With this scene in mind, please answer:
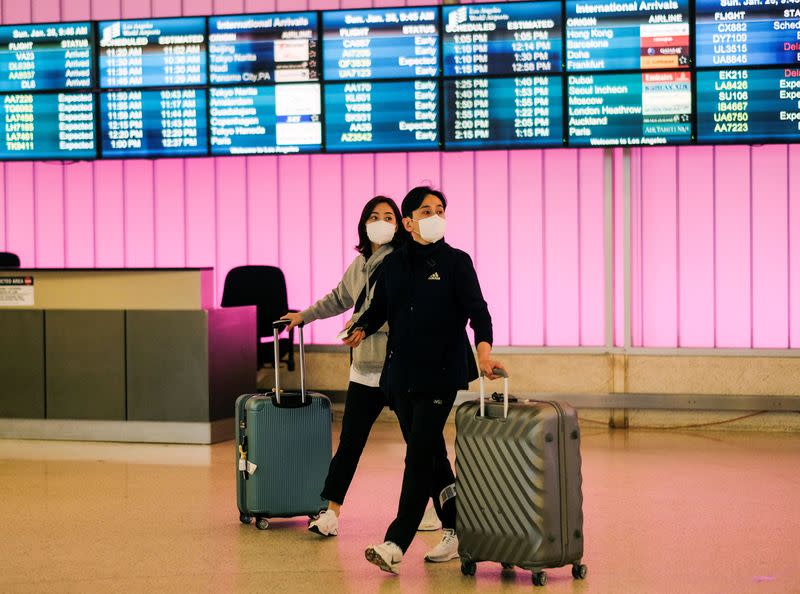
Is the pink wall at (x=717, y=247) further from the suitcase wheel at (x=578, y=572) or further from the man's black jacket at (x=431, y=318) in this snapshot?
the suitcase wheel at (x=578, y=572)

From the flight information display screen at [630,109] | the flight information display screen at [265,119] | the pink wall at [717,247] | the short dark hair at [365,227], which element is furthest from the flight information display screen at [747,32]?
the short dark hair at [365,227]

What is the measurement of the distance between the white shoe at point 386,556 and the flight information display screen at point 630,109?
4.41 metres

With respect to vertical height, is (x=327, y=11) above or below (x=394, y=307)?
above

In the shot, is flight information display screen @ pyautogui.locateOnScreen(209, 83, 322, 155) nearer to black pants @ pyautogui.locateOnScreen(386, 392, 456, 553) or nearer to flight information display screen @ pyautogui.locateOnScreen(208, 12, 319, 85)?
flight information display screen @ pyautogui.locateOnScreen(208, 12, 319, 85)

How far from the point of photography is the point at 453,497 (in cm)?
443

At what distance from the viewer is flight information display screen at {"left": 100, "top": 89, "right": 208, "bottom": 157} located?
843 cm

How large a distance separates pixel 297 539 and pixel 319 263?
435 centimetres

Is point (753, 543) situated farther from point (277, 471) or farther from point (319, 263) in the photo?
point (319, 263)

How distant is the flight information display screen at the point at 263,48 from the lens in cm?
827

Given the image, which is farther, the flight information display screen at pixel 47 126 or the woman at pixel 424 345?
the flight information display screen at pixel 47 126

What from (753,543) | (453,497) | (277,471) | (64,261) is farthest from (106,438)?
(753,543)

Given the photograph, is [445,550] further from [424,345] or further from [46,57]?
[46,57]

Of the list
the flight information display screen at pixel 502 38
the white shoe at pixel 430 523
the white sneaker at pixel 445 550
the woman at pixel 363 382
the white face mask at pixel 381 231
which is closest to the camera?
the white sneaker at pixel 445 550

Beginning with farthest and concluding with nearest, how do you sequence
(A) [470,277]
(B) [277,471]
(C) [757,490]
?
(C) [757,490]
(B) [277,471]
(A) [470,277]
